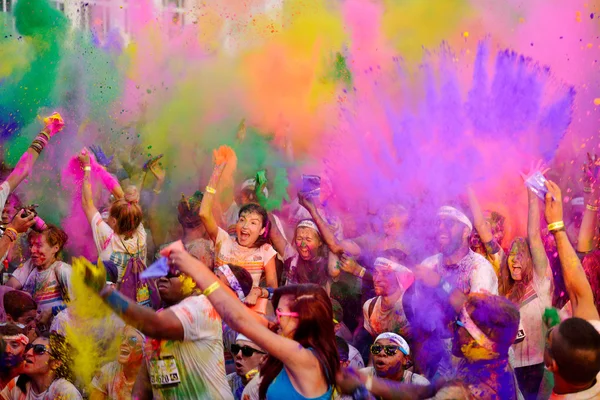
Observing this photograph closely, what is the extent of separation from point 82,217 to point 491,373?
2.85 m

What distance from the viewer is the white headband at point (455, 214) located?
215 inches

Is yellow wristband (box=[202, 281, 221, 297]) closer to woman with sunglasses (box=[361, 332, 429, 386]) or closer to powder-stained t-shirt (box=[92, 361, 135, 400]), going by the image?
woman with sunglasses (box=[361, 332, 429, 386])

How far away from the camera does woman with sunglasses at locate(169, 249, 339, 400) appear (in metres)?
3.49

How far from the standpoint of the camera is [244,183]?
5.61 m

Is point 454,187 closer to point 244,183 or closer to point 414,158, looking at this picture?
point 414,158

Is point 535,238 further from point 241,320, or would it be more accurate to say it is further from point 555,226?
point 241,320

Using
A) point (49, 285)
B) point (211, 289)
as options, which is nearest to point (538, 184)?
point (211, 289)

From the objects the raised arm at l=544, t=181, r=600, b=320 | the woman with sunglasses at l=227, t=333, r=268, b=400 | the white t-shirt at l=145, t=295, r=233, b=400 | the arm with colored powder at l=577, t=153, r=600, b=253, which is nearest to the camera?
the white t-shirt at l=145, t=295, r=233, b=400

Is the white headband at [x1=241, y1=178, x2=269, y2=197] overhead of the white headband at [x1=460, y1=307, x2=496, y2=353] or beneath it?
overhead

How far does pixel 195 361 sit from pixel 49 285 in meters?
1.57

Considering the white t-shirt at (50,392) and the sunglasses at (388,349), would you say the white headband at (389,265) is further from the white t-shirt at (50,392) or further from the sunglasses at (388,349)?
the white t-shirt at (50,392)

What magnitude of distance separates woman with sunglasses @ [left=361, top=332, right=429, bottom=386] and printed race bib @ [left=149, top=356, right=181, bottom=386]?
1071 mm

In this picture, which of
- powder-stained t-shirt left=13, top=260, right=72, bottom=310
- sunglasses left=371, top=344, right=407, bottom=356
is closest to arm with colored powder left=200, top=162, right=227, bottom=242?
powder-stained t-shirt left=13, top=260, right=72, bottom=310

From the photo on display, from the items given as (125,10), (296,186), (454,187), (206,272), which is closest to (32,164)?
(125,10)
